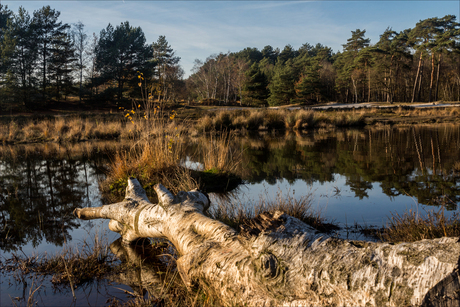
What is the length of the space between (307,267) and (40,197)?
6495mm

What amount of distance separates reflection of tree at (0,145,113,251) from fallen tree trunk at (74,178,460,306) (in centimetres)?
255

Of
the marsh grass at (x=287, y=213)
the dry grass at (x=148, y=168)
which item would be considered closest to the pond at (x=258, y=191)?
the marsh grass at (x=287, y=213)

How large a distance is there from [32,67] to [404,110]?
42.3 meters

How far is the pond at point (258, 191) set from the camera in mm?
3414

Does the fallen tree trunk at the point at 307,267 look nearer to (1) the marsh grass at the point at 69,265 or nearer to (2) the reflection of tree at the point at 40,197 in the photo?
(1) the marsh grass at the point at 69,265

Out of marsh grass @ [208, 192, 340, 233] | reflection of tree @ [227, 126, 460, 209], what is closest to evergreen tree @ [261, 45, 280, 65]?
reflection of tree @ [227, 126, 460, 209]

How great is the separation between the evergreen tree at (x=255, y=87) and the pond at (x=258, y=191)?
41.4 meters

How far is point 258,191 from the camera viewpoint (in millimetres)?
6379

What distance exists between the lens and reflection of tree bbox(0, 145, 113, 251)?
434 cm

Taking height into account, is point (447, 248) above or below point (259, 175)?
above

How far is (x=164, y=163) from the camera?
6938 millimetres

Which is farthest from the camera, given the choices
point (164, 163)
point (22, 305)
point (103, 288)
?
point (164, 163)

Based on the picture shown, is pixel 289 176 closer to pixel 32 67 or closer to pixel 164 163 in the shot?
pixel 164 163

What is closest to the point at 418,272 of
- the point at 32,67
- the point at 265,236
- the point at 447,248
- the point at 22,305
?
the point at 447,248
